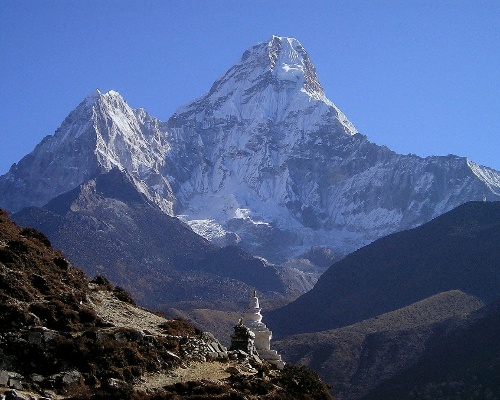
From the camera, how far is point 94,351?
118 feet

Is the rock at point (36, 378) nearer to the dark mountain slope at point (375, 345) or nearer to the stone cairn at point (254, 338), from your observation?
the stone cairn at point (254, 338)

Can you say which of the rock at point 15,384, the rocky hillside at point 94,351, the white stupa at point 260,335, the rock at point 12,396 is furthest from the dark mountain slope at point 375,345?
the rock at point 12,396

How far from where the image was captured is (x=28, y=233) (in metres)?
48.0

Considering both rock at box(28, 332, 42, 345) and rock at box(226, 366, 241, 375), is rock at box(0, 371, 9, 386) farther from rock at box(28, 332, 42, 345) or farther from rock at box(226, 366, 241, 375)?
rock at box(226, 366, 241, 375)

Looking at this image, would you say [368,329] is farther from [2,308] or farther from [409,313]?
[2,308]

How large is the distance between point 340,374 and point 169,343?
384 ft

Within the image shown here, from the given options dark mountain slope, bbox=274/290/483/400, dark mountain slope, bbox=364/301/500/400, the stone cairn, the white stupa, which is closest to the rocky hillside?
the stone cairn

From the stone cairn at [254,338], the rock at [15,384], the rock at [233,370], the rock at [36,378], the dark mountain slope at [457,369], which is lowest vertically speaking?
the rock at [15,384]

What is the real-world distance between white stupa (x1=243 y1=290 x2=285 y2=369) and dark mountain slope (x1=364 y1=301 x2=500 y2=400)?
6677cm

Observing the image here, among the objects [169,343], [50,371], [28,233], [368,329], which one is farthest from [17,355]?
[368,329]

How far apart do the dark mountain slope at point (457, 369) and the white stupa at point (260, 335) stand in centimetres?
6677

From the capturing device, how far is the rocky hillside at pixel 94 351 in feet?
112

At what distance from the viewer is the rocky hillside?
1347 inches

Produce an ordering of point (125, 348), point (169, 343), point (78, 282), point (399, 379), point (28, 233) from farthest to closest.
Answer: point (399, 379), point (28, 233), point (78, 282), point (169, 343), point (125, 348)
